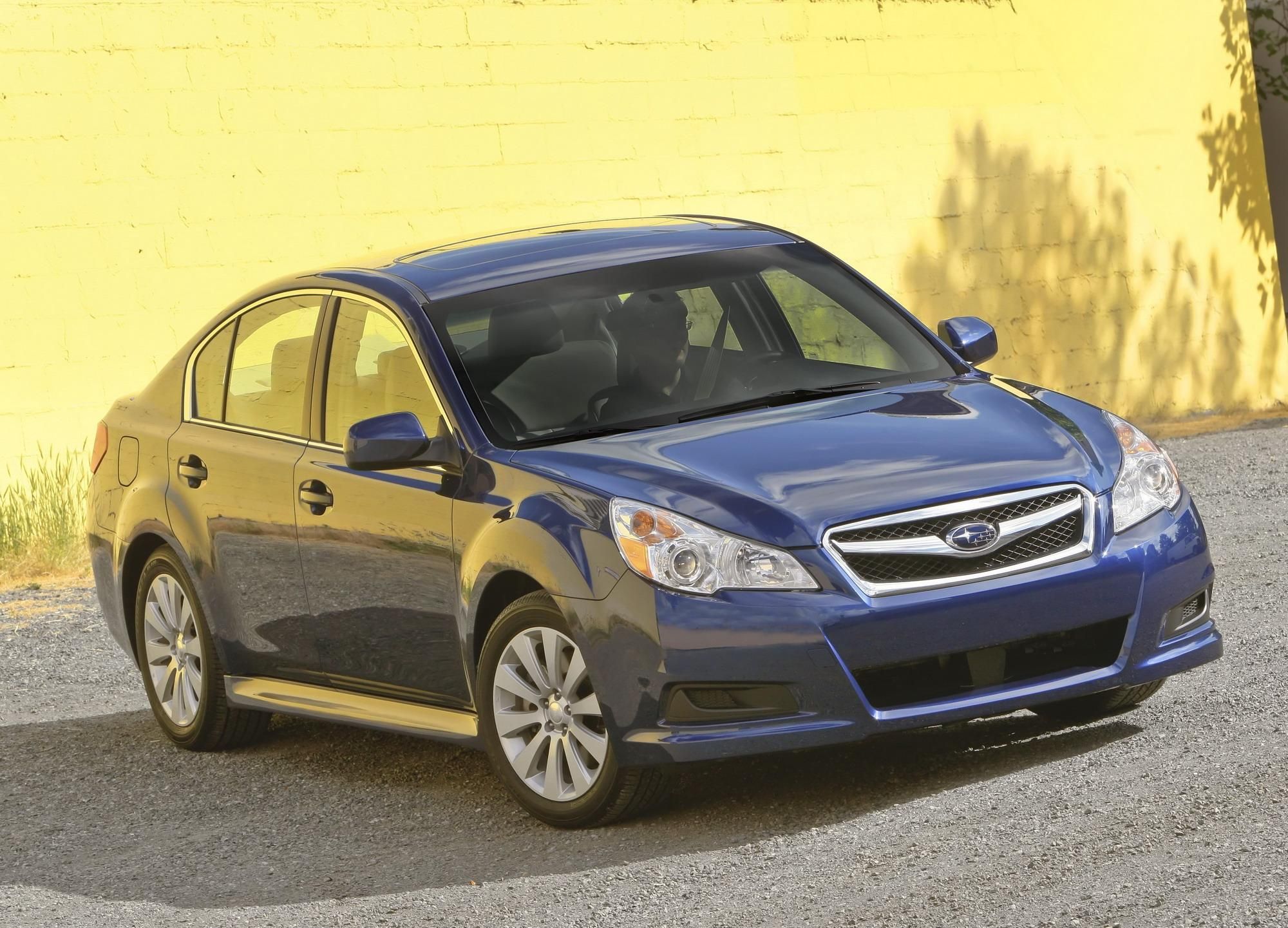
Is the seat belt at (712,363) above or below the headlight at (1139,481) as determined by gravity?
above

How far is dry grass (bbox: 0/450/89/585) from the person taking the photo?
1245 centimetres

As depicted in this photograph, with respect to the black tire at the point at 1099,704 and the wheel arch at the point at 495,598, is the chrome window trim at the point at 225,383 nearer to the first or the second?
the wheel arch at the point at 495,598

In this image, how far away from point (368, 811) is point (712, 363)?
1881mm

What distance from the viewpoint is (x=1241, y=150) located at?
727 inches

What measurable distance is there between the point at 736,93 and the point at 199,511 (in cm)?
886

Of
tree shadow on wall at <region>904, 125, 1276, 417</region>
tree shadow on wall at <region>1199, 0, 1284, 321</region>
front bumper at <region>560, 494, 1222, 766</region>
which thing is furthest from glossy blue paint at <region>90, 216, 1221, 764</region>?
tree shadow on wall at <region>1199, 0, 1284, 321</region>

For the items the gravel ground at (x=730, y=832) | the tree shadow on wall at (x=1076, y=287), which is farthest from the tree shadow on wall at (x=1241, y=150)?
the gravel ground at (x=730, y=832)

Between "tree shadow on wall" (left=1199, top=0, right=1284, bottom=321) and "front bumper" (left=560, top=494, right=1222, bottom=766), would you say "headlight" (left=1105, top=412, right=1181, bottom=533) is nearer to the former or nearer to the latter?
"front bumper" (left=560, top=494, right=1222, bottom=766)

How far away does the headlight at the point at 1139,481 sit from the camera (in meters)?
5.93

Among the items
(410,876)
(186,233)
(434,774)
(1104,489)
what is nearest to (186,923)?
(410,876)

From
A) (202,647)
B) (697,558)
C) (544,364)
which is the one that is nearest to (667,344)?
(544,364)

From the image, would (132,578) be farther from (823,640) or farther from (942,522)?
(942,522)

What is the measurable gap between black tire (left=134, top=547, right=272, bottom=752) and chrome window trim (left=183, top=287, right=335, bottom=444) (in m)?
0.54

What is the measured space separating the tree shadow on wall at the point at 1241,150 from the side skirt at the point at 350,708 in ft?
42.6
